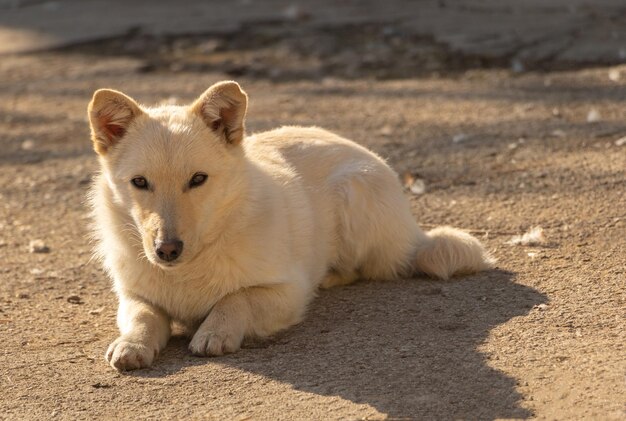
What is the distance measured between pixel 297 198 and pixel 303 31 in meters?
6.40

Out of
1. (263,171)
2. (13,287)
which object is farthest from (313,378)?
(13,287)

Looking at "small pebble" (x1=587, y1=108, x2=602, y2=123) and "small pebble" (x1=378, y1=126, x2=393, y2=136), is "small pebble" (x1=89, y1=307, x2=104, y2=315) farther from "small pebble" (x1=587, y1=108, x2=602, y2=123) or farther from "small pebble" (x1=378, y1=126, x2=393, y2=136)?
"small pebble" (x1=587, y1=108, x2=602, y2=123)

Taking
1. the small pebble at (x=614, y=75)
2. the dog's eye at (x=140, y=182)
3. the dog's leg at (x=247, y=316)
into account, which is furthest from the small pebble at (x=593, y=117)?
the dog's eye at (x=140, y=182)

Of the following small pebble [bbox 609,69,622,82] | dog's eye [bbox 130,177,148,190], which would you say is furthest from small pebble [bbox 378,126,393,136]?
dog's eye [bbox 130,177,148,190]

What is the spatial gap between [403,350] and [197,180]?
3.87 ft

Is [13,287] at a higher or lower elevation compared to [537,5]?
lower

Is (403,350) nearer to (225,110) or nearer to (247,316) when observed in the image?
(247,316)

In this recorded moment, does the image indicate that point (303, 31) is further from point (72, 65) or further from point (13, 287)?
point (13, 287)

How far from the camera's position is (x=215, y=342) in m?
4.56

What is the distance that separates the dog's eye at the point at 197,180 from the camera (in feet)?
15.2

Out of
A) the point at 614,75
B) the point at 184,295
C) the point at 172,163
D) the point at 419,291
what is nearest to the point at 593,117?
the point at 614,75

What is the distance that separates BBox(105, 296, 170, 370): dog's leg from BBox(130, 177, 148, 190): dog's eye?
588 mm

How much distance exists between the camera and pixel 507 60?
9789 mm

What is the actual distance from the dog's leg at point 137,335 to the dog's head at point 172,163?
328 mm
